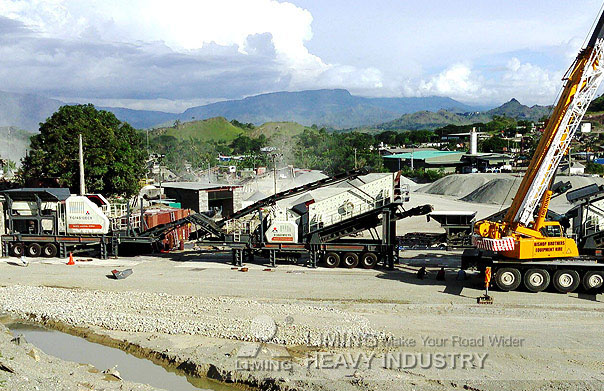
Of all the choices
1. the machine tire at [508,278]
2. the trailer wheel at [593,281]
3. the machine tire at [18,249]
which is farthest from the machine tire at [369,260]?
the machine tire at [18,249]

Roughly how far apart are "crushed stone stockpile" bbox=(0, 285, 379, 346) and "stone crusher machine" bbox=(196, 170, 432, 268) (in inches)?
244

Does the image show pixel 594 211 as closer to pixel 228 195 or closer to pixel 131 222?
pixel 131 222

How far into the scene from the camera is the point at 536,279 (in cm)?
2020

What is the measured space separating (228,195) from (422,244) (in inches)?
865

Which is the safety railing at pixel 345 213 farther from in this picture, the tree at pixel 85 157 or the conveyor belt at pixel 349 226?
the tree at pixel 85 157

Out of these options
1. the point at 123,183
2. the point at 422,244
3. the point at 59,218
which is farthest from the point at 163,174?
the point at 422,244

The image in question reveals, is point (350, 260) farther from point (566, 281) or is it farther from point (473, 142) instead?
point (473, 142)

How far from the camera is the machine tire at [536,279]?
2011 centimetres

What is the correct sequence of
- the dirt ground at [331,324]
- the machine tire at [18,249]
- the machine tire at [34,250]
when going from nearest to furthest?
the dirt ground at [331,324], the machine tire at [34,250], the machine tire at [18,249]

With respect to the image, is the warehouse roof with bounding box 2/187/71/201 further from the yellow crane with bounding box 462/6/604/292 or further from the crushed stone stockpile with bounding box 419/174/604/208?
the crushed stone stockpile with bounding box 419/174/604/208

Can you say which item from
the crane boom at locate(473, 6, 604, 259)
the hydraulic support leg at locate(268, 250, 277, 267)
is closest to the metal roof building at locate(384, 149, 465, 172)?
the hydraulic support leg at locate(268, 250, 277, 267)

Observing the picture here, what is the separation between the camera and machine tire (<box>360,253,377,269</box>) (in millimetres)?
25094

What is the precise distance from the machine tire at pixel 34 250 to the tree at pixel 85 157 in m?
17.4

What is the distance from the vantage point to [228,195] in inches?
1758
